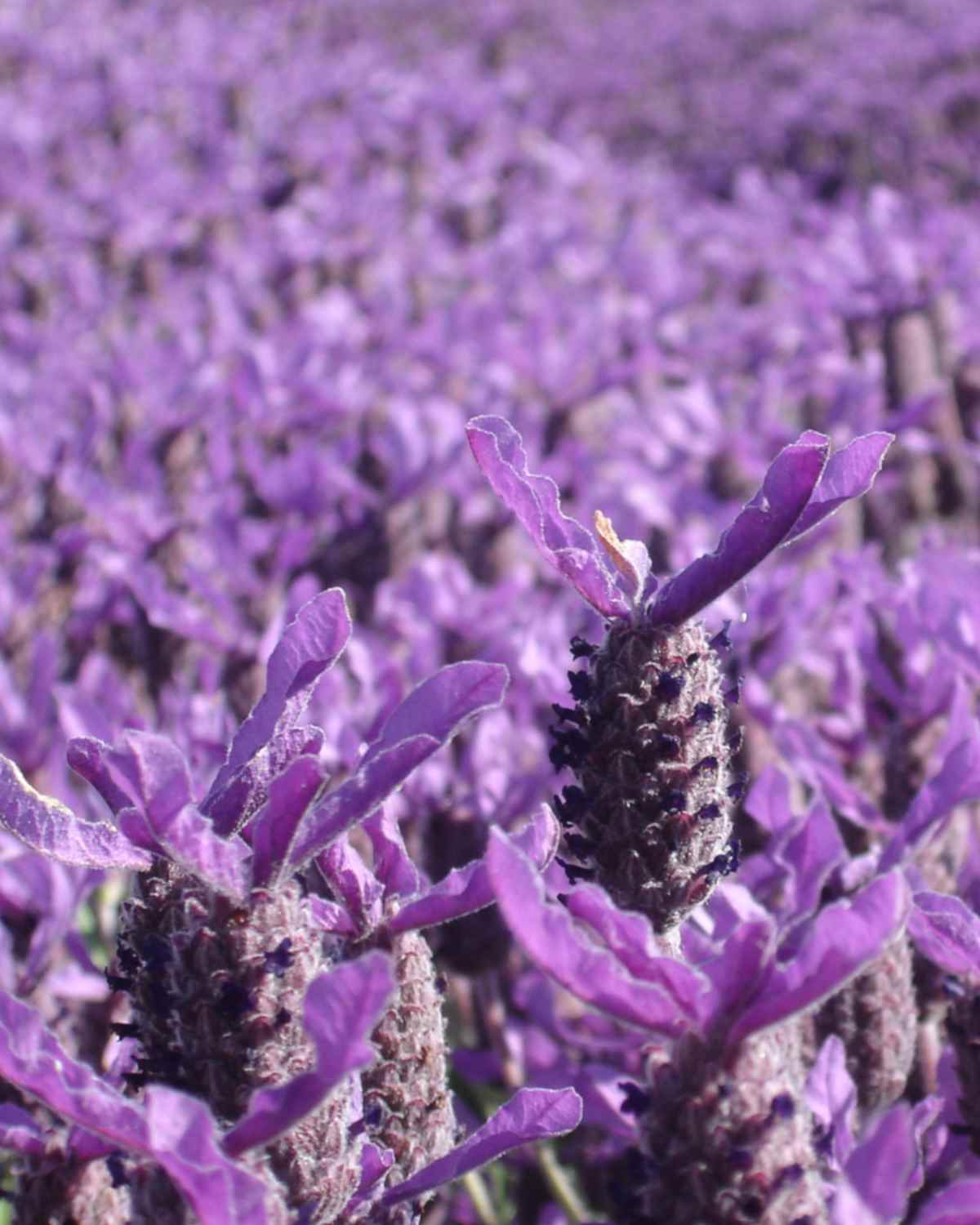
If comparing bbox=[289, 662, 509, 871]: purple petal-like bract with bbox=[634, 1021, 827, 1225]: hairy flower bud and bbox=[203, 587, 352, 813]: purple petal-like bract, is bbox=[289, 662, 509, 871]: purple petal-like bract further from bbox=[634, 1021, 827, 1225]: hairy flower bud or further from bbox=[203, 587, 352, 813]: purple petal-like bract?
bbox=[634, 1021, 827, 1225]: hairy flower bud

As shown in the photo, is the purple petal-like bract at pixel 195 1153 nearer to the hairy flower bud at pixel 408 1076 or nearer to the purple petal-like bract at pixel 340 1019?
the purple petal-like bract at pixel 340 1019

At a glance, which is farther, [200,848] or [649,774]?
[649,774]

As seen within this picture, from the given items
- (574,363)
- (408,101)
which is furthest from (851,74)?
(574,363)

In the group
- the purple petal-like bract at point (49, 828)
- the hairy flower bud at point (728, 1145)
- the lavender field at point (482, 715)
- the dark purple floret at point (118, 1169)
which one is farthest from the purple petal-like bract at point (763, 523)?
the dark purple floret at point (118, 1169)

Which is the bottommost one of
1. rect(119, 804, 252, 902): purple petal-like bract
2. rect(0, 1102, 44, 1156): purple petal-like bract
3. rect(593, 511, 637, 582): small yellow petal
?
rect(0, 1102, 44, 1156): purple petal-like bract

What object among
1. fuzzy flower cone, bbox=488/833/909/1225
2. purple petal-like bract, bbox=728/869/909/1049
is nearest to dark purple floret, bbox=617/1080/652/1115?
fuzzy flower cone, bbox=488/833/909/1225

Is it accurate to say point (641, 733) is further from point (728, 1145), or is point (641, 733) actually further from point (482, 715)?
point (482, 715)

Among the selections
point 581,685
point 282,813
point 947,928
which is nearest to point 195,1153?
point 282,813
